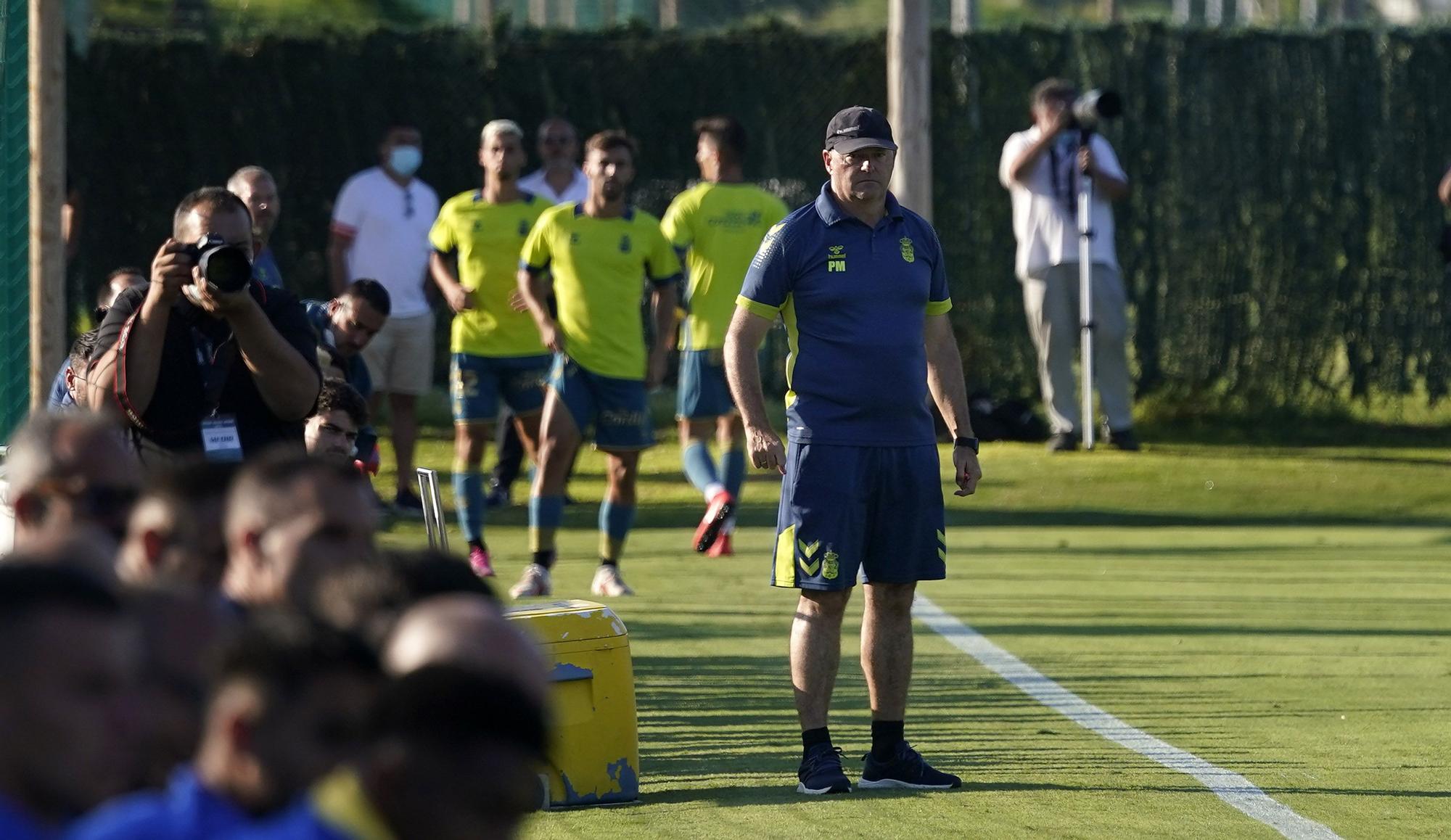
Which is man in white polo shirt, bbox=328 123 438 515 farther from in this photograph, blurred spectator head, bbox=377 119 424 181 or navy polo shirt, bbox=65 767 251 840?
navy polo shirt, bbox=65 767 251 840

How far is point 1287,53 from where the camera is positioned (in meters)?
18.4

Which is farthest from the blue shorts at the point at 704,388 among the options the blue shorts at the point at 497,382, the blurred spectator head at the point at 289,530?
the blurred spectator head at the point at 289,530

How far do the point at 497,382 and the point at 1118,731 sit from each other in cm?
562

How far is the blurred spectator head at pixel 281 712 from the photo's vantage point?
8.96ft

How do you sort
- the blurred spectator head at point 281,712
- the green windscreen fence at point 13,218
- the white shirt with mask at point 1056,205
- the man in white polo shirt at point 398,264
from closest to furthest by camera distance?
the blurred spectator head at point 281,712
the green windscreen fence at point 13,218
the man in white polo shirt at point 398,264
the white shirt with mask at point 1056,205

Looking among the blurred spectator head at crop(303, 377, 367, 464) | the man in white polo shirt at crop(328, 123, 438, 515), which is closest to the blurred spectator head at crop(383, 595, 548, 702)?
the blurred spectator head at crop(303, 377, 367, 464)

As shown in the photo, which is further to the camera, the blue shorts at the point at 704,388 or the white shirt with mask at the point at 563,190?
the white shirt with mask at the point at 563,190

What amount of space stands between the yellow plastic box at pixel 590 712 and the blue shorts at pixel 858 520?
0.63 metres

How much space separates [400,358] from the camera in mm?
14461

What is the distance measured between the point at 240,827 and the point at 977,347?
→ 16105 mm

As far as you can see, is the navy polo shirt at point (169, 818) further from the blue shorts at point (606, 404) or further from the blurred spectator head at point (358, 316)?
the blue shorts at point (606, 404)

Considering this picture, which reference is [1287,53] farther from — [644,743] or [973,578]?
[644,743]

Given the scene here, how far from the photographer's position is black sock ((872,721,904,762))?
699 cm

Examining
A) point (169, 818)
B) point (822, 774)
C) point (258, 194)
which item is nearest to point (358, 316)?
point (258, 194)
